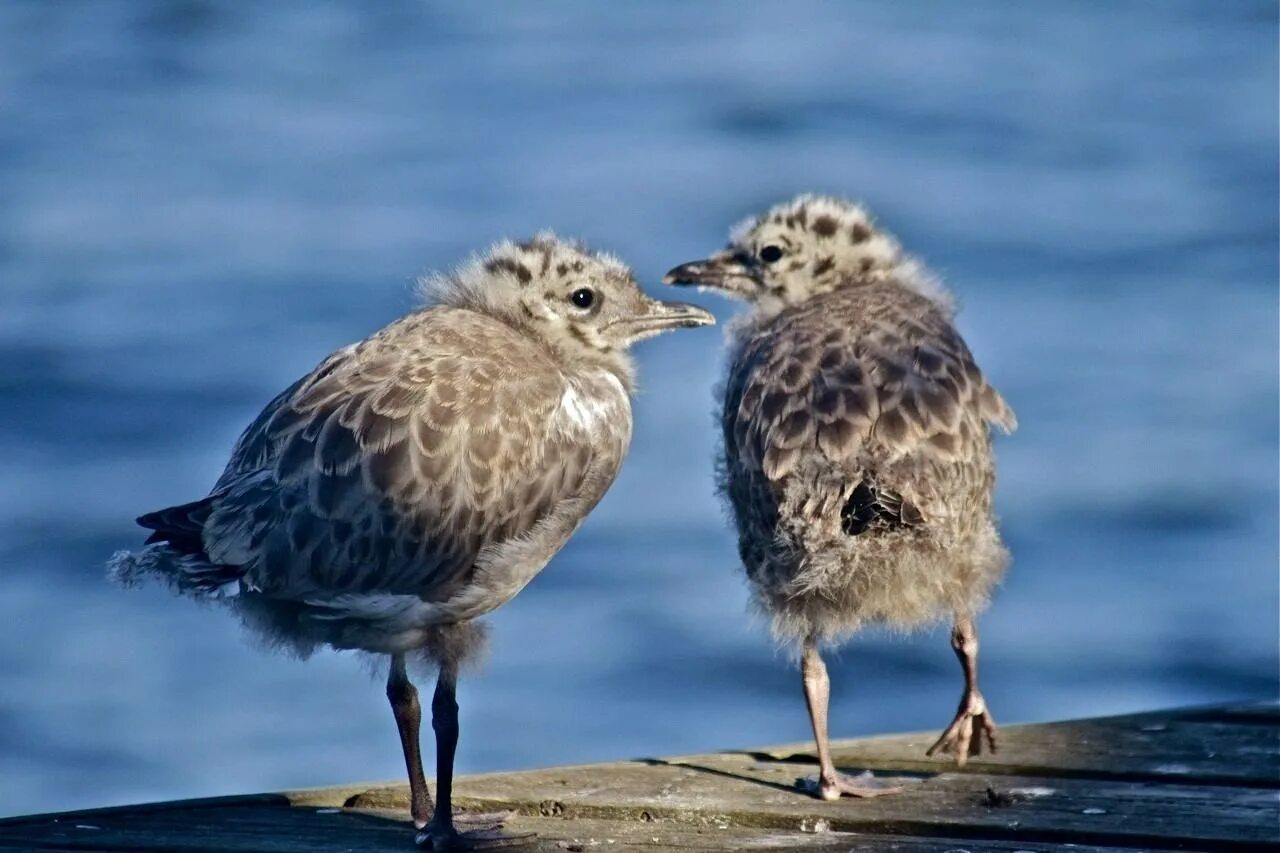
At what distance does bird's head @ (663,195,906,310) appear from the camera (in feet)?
33.8

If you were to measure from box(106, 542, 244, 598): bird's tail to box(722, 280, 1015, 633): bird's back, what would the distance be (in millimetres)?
1982

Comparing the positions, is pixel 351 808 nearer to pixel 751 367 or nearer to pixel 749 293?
pixel 751 367

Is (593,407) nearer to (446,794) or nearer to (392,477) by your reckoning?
(392,477)

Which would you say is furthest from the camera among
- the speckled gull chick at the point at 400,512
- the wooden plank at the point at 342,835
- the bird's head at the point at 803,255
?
the bird's head at the point at 803,255

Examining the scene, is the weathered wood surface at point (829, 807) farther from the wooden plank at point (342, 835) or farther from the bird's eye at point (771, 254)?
the bird's eye at point (771, 254)

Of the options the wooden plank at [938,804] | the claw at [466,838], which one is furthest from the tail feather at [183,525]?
the wooden plank at [938,804]

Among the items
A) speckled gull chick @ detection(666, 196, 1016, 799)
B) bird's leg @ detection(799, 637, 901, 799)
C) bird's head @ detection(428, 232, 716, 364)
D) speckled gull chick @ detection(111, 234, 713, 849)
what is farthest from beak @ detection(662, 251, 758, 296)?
speckled gull chick @ detection(111, 234, 713, 849)

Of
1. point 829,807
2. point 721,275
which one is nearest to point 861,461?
point 829,807

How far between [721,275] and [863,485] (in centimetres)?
251

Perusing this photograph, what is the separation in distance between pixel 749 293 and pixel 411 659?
11.3ft

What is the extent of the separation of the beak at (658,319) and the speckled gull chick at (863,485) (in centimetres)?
33

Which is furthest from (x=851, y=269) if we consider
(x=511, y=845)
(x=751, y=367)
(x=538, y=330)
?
(x=511, y=845)

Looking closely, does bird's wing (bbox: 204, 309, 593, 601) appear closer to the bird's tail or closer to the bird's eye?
the bird's tail

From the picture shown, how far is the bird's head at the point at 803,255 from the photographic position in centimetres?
1030
